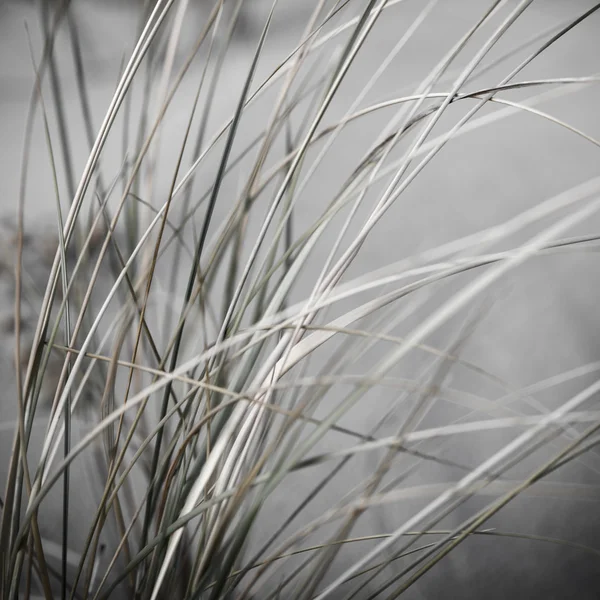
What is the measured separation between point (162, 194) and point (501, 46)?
0.41m

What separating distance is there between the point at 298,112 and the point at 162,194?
0.18 metres

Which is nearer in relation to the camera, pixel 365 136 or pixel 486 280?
pixel 486 280

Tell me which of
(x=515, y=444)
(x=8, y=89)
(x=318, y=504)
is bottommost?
(x=318, y=504)

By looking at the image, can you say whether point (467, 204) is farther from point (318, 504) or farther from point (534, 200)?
point (318, 504)

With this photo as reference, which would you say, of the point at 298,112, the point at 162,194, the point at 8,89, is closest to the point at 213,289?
the point at 162,194


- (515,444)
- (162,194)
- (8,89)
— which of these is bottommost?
(515,444)

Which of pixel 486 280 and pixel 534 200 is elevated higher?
pixel 534 200

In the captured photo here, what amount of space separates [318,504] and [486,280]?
0.45 m

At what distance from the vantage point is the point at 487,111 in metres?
0.58

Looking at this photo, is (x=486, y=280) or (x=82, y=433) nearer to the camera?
(x=486, y=280)

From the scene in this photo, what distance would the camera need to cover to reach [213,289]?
1.93 feet

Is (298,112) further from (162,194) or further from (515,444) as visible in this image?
(515,444)

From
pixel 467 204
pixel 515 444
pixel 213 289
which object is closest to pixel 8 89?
pixel 213 289

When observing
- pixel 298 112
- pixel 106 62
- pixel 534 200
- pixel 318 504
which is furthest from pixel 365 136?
pixel 318 504
